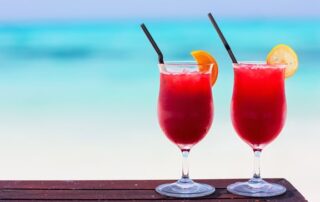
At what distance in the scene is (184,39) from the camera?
25.0 m

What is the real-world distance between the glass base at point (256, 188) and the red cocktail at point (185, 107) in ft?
0.26

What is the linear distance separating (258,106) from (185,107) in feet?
0.73

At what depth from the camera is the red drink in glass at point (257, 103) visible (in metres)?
2.59

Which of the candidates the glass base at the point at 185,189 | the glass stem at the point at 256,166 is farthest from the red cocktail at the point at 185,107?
Answer: the glass stem at the point at 256,166

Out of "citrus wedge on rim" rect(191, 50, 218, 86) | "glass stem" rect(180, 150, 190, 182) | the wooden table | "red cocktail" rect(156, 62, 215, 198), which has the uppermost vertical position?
"citrus wedge on rim" rect(191, 50, 218, 86)

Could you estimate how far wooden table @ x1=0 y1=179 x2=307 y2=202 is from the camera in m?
2.52

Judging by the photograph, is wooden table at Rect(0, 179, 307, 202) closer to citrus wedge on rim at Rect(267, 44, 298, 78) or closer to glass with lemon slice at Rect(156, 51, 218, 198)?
glass with lemon slice at Rect(156, 51, 218, 198)

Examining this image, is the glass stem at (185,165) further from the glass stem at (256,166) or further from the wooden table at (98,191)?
the glass stem at (256,166)

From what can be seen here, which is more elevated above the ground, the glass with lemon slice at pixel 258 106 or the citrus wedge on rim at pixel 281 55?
the citrus wedge on rim at pixel 281 55

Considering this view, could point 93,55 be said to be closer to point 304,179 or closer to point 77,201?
point 304,179

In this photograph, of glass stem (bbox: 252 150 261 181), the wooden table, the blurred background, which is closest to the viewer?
the wooden table

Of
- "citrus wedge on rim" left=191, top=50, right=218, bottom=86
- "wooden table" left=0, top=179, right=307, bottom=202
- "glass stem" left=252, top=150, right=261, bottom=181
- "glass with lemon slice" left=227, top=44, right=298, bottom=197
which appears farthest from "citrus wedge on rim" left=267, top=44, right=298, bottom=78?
"wooden table" left=0, top=179, right=307, bottom=202

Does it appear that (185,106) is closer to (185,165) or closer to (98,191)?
(185,165)

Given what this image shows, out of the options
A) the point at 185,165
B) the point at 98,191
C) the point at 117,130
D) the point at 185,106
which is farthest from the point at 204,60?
the point at 117,130
